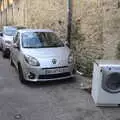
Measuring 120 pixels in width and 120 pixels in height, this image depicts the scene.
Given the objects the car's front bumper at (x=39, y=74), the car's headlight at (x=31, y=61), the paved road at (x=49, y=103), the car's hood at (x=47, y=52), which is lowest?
the paved road at (x=49, y=103)

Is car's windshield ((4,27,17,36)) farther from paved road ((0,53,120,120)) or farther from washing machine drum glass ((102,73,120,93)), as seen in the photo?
washing machine drum glass ((102,73,120,93))

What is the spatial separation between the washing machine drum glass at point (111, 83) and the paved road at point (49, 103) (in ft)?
1.40

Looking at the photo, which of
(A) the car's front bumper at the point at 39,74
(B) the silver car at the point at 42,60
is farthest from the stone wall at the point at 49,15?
(A) the car's front bumper at the point at 39,74

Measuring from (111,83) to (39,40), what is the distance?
357 centimetres

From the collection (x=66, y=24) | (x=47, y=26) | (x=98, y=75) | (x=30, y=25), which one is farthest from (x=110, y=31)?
(x=30, y=25)

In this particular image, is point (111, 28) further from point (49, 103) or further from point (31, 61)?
point (49, 103)

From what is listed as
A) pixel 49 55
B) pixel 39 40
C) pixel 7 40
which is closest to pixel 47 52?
pixel 49 55

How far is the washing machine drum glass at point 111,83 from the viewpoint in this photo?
20.7ft

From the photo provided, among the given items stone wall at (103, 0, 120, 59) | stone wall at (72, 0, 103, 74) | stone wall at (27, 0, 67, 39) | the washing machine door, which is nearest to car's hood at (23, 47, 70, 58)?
stone wall at (72, 0, 103, 74)

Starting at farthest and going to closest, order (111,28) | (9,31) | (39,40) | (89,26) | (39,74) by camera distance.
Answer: (9,31) → (89,26) → (39,40) → (111,28) → (39,74)

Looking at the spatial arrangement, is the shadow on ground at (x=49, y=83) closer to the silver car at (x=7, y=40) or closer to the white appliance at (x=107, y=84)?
the white appliance at (x=107, y=84)

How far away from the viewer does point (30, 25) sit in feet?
64.4

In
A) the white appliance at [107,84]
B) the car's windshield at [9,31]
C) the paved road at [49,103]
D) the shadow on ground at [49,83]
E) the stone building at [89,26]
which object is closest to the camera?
the paved road at [49,103]

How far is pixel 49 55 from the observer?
8.28 m
